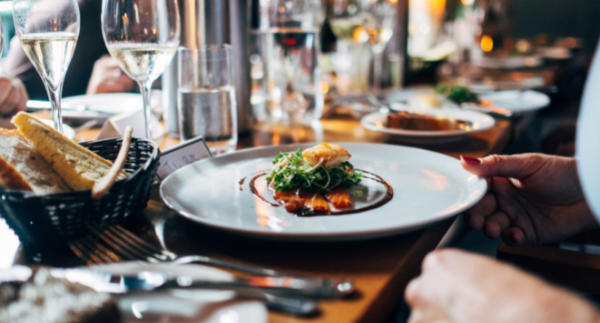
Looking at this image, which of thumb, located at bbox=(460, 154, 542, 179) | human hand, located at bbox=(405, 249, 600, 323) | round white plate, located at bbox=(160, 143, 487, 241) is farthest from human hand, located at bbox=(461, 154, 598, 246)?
human hand, located at bbox=(405, 249, 600, 323)

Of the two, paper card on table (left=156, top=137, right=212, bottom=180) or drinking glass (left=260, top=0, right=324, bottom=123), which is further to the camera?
drinking glass (left=260, top=0, right=324, bottom=123)

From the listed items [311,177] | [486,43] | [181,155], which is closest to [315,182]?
[311,177]

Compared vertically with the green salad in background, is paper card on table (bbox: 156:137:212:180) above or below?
below

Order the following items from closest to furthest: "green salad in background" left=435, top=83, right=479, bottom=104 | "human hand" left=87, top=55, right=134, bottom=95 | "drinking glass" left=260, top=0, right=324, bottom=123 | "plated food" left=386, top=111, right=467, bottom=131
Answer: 1. "plated food" left=386, top=111, right=467, bottom=131
2. "drinking glass" left=260, top=0, right=324, bottom=123
3. "green salad in background" left=435, top=83, right=479, bottom=104
4. "human hand" left=87, top=55, right=134, bottom=95

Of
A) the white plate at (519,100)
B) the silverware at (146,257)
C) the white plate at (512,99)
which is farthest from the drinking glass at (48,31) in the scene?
the white plate at (519,100)

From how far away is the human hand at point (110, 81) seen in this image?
6.17 ft

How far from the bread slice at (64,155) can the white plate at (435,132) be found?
28.8 inches

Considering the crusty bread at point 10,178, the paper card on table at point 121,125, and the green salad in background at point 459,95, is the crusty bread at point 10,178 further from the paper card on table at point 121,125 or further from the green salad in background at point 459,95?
the green salad in background at point 459,95

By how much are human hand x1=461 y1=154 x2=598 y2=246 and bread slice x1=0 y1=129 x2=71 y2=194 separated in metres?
0.71

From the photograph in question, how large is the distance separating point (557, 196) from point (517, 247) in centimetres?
18

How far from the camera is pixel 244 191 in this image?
2.50ft

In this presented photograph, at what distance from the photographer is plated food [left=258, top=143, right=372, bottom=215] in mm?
684

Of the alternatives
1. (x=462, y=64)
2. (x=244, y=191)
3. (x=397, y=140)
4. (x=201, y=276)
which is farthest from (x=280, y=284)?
(x=462, y=64)

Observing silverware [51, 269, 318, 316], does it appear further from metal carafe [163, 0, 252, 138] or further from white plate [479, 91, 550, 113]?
white plate [479, 91, 550, 113]
